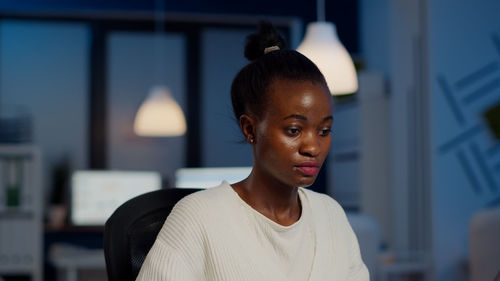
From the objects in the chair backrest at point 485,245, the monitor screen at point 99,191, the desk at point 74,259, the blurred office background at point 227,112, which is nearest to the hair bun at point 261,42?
the chair backrest at point 485,245

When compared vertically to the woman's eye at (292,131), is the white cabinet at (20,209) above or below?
below

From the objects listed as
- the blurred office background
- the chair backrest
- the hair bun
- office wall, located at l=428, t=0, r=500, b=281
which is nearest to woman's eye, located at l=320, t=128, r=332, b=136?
the hair bun

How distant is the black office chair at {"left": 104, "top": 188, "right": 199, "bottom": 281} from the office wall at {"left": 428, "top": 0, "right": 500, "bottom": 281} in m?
3.46

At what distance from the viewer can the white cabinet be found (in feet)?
→ 15.0

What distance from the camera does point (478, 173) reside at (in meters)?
4.63

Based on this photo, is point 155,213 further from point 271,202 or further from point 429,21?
point 429,21

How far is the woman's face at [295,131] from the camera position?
117 centimetres

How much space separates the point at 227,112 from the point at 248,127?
4.13 meters

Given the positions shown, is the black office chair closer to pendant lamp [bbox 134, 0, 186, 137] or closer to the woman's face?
the woman's face

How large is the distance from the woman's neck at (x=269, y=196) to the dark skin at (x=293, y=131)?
2 cm

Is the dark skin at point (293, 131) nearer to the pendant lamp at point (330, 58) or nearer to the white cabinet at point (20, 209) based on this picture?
the pendant lamp at point (330, 58)

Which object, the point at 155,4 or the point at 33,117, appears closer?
the point at 155,4

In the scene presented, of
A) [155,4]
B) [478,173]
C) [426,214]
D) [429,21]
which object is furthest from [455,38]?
[155,4]

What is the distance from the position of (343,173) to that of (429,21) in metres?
2.06
